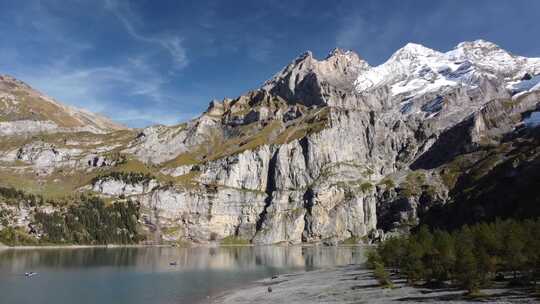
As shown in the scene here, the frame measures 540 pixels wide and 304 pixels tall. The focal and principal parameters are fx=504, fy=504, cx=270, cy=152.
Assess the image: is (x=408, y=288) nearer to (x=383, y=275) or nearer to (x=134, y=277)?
(x=383, y=275)

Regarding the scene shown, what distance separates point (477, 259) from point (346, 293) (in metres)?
22.8

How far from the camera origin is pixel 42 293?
99875mm

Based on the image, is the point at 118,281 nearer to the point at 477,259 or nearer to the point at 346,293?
the point at 346,293

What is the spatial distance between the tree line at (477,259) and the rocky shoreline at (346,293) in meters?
2.63

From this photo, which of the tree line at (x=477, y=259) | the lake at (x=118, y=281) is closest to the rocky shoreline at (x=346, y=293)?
the tree line at (x=477, y=259)

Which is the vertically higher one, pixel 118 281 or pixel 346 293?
pixel 346 293

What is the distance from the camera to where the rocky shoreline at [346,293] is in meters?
64.9

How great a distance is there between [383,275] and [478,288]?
2421cm

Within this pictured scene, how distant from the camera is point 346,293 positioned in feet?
282

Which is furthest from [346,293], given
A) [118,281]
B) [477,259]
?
[118,281]

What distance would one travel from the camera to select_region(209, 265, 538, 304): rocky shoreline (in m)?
64.9

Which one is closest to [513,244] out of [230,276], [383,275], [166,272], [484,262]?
[484,262]

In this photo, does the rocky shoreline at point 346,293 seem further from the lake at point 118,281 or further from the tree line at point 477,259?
the lake at point 118,281

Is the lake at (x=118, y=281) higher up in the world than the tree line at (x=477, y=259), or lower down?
lower down
